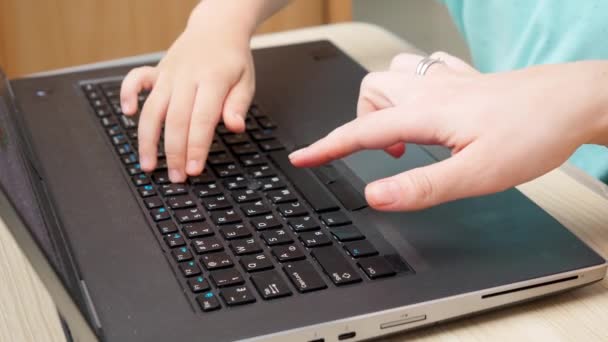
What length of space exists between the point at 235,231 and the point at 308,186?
0.29 ft

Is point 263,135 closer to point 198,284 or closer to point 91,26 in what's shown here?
point 198,284

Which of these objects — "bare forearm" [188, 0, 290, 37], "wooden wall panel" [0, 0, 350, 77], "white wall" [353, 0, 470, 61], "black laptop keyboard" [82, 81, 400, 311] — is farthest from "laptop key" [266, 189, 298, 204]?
"white wall" [353, 0, 470, 61]

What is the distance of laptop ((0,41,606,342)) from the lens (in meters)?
0.46

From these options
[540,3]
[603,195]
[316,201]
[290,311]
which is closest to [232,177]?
[316,201]

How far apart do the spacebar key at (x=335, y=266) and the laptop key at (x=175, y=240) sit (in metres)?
0.09

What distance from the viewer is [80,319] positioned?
16.8 inches

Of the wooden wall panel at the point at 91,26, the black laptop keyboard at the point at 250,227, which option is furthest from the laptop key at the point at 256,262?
the wooden wall panel at the point at 91,26

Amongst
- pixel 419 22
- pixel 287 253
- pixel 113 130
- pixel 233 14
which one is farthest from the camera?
pixel 419 22

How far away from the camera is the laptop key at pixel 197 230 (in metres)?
0.55

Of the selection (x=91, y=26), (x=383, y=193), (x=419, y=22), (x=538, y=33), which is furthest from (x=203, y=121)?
(x=419, y=22)

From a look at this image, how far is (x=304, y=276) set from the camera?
496 millimetres

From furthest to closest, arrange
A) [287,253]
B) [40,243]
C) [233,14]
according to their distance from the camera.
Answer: [233,14]
[287,253]
[40,243]

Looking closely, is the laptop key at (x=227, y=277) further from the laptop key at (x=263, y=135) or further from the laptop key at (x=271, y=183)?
the laptop key at (x=263, y=135)

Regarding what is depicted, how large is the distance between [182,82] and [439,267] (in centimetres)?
31
